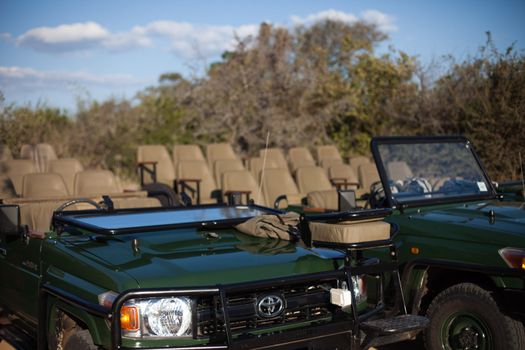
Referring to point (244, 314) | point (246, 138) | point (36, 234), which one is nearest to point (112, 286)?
point (244, 314)

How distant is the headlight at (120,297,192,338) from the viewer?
3.31 m

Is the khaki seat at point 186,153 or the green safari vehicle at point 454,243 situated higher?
the khaki seat at point 186,153

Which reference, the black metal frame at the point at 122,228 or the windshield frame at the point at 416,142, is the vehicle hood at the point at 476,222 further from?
the black metal frame at the point at 122,228

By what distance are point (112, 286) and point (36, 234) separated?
130 centimetres

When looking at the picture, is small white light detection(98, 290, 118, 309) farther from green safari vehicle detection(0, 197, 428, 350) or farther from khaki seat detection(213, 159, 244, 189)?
khaki seat detection(213, 159, 244, 189)

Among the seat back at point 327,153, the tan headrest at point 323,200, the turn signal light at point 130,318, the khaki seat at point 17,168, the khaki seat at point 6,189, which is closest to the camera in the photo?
the turn signal light at point 130,318

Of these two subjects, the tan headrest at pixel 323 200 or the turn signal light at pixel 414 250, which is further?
the tan headrest at pixel 323 200

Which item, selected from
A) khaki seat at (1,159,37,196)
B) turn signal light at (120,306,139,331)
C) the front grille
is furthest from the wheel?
khaki seat at (1,159,37,196)

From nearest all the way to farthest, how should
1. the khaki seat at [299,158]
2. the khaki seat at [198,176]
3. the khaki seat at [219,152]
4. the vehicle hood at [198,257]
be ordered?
the vehicle hood at [198,257] → the khaki seat at [198,176] → the khaki seat at [219,152] → the khaki seat at [299,158]

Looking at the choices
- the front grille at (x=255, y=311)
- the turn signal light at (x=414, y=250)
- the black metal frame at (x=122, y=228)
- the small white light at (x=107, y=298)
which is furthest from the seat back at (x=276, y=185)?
the small white light at (x=107, y=298)

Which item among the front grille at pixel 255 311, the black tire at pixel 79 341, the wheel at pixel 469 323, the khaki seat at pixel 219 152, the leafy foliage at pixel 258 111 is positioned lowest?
the wheel at pixel 469 323

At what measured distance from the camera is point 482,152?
39.9 feet

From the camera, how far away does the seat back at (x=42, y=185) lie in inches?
352

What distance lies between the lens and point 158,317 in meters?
3.36
